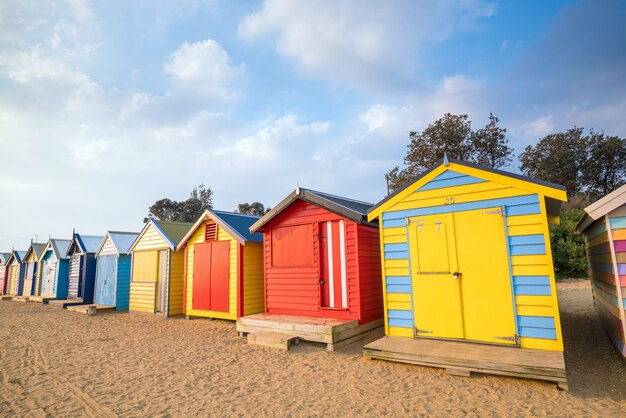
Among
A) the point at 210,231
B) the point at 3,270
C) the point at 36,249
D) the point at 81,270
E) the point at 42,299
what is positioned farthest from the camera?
the point at 3,270

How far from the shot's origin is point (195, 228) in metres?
13.0

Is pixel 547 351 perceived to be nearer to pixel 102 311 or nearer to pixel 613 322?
pixel 613 322

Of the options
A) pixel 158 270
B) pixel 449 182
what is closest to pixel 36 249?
pixel 158 270

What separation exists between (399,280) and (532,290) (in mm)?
2404

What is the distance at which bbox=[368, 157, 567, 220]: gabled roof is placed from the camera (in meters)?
5.96

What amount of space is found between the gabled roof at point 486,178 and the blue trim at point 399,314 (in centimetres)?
212

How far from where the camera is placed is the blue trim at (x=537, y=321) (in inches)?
225

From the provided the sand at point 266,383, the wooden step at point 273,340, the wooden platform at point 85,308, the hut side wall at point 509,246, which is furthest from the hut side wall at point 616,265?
the wooden platform at point 85,308

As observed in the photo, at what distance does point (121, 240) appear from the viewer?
56.4 feet

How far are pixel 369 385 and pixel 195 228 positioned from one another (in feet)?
31.0

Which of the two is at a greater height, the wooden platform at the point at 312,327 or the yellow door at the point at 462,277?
the yellow door at the point at 462,277

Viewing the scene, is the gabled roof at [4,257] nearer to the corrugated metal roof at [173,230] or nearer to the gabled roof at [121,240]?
the gabled roof at [121,240]

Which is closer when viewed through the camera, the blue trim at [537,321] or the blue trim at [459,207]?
the blue trim at [537,321]

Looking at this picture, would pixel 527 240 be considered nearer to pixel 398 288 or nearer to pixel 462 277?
pixel 462 277
